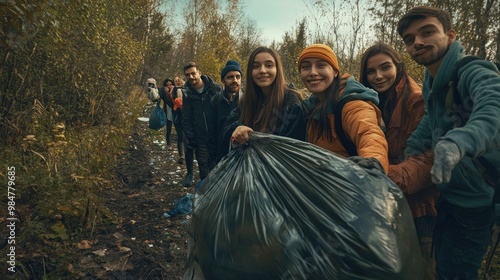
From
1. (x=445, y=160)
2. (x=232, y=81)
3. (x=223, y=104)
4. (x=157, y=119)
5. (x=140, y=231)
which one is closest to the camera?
(x=445, y=160)

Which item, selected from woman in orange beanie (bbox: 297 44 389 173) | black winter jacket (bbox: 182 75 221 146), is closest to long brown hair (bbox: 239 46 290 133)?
woman in orange beanie (bbox: 297 44 389 173)

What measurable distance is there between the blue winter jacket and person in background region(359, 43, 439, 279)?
12cm

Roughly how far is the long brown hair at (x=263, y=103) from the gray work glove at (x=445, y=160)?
3.89ft

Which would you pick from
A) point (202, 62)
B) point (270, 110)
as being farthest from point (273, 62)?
point (202, 62)

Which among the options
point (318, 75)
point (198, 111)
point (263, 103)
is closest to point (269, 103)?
point (263, 103)

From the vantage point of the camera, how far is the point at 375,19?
667cm

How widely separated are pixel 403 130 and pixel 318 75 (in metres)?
0.51

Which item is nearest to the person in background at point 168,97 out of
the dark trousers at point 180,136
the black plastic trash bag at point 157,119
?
the black plastic trash bag at point 157,119

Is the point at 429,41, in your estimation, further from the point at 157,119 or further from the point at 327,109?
the point at 157,119

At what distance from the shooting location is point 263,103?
2.17 metres

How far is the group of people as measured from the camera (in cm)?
97

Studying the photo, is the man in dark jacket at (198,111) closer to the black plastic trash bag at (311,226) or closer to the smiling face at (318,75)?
the smiling face at (318,75)

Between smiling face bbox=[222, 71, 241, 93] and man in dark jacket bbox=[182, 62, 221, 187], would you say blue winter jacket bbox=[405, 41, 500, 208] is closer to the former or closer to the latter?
smiling face bbox=[222, 71, 241, 93]

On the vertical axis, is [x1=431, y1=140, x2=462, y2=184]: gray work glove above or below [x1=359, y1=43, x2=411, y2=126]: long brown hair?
below
